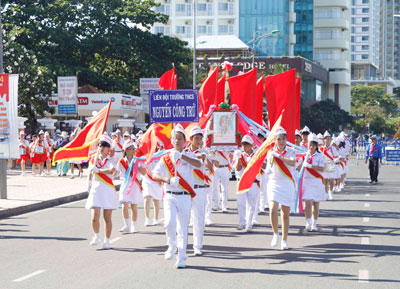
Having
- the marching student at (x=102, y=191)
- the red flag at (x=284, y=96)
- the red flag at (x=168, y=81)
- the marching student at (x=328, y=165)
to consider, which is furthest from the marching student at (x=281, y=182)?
the marching student at (x=328, y=165)

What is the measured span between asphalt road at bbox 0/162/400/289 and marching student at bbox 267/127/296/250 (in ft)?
1.64

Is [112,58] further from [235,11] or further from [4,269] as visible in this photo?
[235,11]

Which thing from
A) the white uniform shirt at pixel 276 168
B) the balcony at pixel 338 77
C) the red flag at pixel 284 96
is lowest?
the white uniform shirt at pixel 276 168

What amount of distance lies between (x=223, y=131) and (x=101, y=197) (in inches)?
179

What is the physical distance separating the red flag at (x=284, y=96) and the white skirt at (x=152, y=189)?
3.14 metres

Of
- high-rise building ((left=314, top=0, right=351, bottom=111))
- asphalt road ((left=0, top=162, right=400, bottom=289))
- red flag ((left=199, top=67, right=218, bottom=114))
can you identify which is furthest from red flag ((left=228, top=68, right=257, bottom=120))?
high-rise building ((left=314, top=0, right=351, bottom=111))

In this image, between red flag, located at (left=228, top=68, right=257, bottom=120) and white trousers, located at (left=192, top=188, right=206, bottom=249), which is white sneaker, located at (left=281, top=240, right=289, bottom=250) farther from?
red flag, located at (left=228, top=68, right=257, bottom=120)

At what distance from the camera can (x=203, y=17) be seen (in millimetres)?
100250

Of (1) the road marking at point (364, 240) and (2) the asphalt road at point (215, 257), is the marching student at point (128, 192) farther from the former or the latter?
(1) the road marking at point (364, 240)

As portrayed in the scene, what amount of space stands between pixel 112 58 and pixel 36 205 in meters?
33.5

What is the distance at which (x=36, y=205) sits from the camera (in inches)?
716

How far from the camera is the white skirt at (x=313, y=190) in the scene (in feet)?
43.5

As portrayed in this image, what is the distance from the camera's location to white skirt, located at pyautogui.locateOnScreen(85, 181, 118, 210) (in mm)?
11141

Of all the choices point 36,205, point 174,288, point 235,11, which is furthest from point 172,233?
point 235,11
